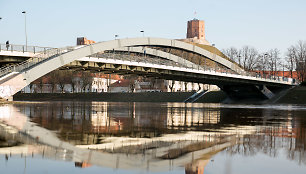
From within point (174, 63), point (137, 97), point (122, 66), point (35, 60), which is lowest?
point (137, 97)

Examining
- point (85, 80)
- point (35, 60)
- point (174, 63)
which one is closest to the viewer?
point (35, 60)

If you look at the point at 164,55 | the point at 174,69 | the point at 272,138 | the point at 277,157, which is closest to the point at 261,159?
the point at 277,157

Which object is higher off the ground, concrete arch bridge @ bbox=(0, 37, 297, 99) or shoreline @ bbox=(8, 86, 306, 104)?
concrete arch bridge @ bbox=(0, 37, 297, 99)

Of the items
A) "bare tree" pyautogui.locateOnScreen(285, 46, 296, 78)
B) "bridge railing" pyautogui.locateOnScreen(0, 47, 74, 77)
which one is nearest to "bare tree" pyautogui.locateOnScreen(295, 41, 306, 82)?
"bare tree" pyautogui.locateOnScreen(285, 46, 296, 78)

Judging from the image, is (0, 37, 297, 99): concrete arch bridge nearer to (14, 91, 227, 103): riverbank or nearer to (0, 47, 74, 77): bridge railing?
(0, 47, 74, 77): bridge railing

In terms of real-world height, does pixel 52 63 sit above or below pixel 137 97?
above

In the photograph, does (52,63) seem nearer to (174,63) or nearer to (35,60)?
(35,60)

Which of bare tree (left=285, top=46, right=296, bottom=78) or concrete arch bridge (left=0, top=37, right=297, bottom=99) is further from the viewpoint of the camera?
bare tree (left=285, top=46, right=296, bottom=78)

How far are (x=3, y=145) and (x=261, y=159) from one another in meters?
5.39

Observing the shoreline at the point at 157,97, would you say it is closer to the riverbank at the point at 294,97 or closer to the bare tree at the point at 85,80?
the riverbank at the point at 294,97

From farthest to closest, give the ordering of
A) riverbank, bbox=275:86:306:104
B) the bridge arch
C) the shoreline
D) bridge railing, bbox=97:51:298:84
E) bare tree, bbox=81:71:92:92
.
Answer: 1. bare tree, bbox=81:71:92:92
2. the shoreline
3. riverbank, bbox=275:86:306:104
4. bridge railing, bbox=97:51:298:84
5. the bridge arch

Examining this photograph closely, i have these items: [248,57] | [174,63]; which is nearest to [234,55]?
[248,57]

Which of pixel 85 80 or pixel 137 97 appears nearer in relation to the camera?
pixel 137 97

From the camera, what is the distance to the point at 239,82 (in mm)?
73375
